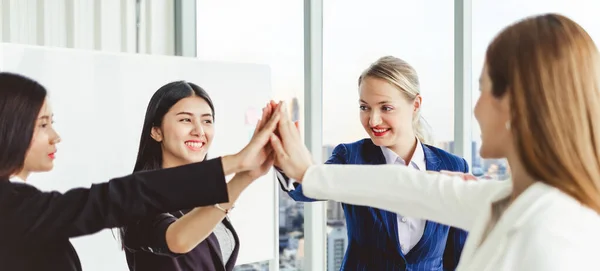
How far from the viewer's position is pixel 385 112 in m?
2.46

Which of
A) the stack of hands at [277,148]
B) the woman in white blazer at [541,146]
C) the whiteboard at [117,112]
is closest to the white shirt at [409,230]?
the stack of hands at [277,148]

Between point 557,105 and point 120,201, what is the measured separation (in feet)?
3.30

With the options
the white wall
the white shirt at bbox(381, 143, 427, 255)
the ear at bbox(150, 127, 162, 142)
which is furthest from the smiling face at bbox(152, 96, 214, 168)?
the white wall

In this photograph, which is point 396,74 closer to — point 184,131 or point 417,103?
point 417,103

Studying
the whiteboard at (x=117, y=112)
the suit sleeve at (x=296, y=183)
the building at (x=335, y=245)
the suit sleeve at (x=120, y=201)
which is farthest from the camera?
the building at (x=335, y=245)

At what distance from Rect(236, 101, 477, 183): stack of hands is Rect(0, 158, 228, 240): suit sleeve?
20 centimetres

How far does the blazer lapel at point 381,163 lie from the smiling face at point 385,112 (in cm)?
5

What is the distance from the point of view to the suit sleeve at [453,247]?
246 centimetres

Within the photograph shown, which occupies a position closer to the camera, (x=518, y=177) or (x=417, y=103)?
(x=518, y=177)

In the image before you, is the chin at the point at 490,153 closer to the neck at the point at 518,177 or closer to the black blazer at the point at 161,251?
the neck at the point at 518,177

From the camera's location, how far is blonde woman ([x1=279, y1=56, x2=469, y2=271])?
2.35 meters

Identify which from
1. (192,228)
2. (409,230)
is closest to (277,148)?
(192,228)

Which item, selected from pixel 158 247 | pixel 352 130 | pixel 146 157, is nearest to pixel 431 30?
pixel 352 130

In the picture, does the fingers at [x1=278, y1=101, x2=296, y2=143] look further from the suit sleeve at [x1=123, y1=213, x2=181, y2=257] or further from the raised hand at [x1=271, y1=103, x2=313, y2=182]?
the suit sleeve at [x1=123, y1=213, x2=181, y2=257]
